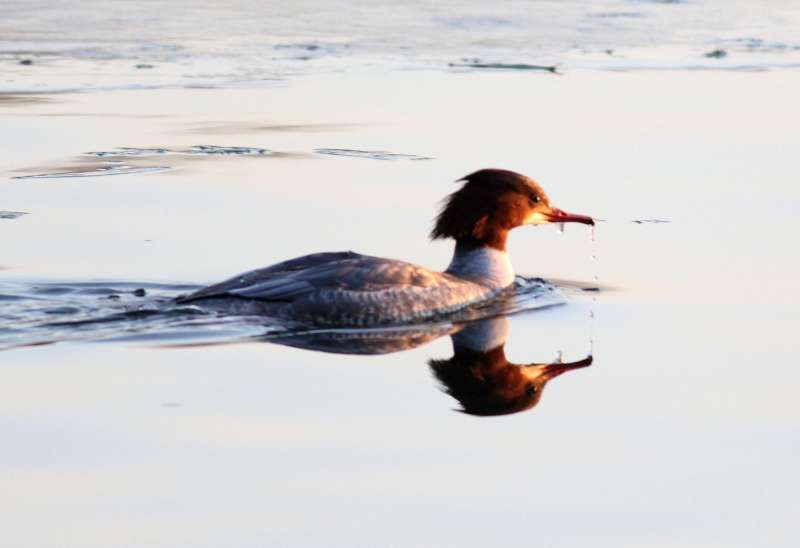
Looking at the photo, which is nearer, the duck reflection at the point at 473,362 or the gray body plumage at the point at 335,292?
the duck reflection at the point at 473,362

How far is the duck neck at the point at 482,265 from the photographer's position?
958 centimetres

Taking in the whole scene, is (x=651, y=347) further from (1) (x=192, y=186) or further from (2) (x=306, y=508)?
(1) (x=192, y=186)

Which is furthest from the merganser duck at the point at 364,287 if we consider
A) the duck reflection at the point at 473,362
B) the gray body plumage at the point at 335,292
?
the duck reflection at the point at 473,362

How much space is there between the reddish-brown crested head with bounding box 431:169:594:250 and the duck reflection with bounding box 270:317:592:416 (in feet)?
2.94

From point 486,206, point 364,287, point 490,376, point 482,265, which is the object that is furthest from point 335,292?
point 490,376

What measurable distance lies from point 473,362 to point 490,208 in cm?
215

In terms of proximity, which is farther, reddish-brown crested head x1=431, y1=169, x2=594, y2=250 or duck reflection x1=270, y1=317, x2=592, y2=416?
reddish-brown crested head x1=431, y1=169, x2=594, y2=250

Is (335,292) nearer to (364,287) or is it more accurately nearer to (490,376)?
(364,287)

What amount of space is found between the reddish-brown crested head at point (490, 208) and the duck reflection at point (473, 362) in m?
0.90

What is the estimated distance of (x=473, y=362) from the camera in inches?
306

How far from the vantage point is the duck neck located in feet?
31.4

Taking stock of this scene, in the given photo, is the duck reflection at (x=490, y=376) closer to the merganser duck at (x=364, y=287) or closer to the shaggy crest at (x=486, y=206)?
the merganser duck at (x=364, y=287)

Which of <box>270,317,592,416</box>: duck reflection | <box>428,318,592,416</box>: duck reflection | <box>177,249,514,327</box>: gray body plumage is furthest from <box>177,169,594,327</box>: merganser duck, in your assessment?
<box>428,318,592,416</box>: duck reflection

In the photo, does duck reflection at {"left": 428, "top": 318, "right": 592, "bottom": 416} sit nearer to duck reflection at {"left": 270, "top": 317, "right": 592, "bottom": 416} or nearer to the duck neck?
duck reflection at {"left": 270, "top": 317, "right": 592, "bottom": 416}
